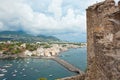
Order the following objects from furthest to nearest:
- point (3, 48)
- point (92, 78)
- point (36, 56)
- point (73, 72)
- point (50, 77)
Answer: point (3, 48)
point (36, 56)
point (73, 72)
point (50, 77)
point (92, 78)

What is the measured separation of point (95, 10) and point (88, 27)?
1.45 m

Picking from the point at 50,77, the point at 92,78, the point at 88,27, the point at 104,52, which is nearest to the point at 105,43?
the point at 104,52

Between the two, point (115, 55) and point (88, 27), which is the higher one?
point (88, 27)

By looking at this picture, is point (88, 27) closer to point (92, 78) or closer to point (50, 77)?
point (92, 78)

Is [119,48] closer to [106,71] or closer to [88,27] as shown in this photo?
[106,71]

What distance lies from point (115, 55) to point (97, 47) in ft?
5.64

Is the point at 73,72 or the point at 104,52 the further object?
the point at 73,72

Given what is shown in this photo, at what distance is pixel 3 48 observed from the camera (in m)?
198

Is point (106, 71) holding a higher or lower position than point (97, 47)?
lower

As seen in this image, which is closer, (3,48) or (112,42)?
(112,42)

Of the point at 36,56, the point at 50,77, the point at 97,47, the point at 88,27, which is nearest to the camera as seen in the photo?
the point at 97,47

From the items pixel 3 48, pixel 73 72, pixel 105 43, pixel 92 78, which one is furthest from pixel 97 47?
pixel 3 48

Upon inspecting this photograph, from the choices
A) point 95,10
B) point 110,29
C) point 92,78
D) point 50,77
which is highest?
point 95,10

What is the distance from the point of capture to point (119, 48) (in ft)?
29.7
